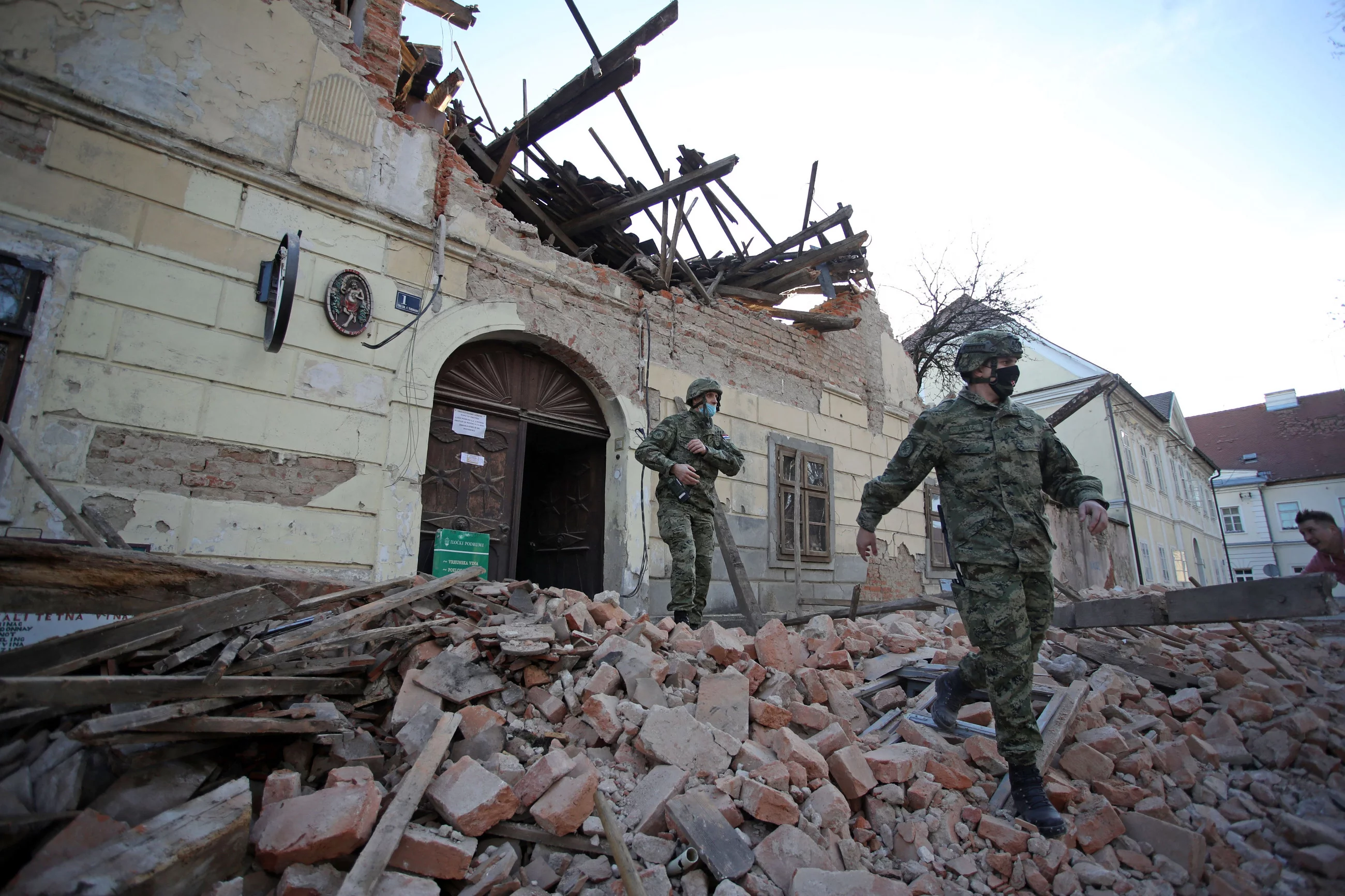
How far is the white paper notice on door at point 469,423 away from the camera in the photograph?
18.6 ft

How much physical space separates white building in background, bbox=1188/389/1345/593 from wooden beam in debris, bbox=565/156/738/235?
15.9 metres

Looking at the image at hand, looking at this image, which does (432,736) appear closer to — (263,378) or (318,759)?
(318,759)

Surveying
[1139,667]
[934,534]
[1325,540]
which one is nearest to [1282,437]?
[934,534]

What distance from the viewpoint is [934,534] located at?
33.0 feet

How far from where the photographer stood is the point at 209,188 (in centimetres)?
446

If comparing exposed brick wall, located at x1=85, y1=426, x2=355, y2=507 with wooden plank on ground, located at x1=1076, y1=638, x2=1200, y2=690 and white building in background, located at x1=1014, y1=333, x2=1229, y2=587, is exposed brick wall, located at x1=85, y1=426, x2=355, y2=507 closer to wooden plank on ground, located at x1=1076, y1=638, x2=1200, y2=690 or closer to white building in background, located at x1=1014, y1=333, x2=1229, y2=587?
wooden plank on ground, located at x1=1076, y1=638, x2=1200, y2=690

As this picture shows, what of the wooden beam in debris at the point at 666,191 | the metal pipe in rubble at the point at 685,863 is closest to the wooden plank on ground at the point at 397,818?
the metal pipe in rubble at the point at 685,863

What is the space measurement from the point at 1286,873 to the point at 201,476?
5.46 metres

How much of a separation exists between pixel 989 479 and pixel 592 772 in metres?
1.96

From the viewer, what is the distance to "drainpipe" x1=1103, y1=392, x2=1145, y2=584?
728 inches

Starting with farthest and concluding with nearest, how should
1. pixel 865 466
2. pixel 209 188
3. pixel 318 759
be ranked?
pixel 865 466 < pixel 209 188 < pixel 318 759

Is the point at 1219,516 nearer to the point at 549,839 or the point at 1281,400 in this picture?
the point at 1281,400

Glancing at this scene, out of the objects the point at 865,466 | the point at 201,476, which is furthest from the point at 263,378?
the point at 865,466

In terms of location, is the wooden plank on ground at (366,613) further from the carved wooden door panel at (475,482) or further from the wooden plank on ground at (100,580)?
the carved wooden door panel at (475,482)
